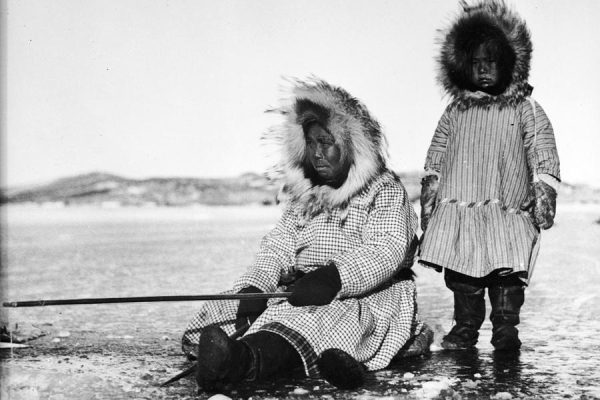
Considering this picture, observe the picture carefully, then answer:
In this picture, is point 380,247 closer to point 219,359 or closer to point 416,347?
point 416,347

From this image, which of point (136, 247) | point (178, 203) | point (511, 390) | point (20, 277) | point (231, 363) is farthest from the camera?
point (178, 203)

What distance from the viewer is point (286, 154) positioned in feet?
11.7

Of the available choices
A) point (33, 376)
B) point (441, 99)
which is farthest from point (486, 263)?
point (33, 376)

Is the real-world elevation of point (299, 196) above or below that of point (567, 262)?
above

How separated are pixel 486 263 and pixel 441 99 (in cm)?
88

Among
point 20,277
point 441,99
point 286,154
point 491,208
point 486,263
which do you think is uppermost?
point 441,99

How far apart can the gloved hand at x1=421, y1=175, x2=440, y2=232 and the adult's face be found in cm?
64

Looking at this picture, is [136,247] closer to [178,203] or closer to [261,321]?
[261,321]

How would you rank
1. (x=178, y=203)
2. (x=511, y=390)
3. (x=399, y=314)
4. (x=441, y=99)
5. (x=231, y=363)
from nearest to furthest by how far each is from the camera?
1. (x=231, y=363)
2. (x=511, y=390)
3. (x=399, y=314)
4. (x=441, y=99)
5. (x=178, y=203)

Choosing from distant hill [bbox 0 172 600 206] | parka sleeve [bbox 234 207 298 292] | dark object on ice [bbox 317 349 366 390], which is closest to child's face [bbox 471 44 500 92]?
parka sleeve [bbox 234 207 298 292]

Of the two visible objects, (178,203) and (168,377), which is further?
(178,203)

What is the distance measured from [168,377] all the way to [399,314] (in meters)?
1.00

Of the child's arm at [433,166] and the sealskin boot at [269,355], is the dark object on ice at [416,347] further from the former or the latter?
the sealskin boot at [269,355]

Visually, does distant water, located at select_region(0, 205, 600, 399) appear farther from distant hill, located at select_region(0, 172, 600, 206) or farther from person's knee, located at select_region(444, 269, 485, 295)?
distant hill, located at select_region(0, 172, 600, 206)
